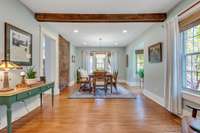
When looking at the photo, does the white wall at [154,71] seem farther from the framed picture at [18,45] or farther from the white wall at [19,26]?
the framed picture at [18,45]

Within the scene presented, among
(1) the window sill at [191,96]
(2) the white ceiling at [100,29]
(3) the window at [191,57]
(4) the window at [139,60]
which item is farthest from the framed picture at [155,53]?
(4) the window at [139,60]

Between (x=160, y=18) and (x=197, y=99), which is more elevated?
(x=160, y=18)

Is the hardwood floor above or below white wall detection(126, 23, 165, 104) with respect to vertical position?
below

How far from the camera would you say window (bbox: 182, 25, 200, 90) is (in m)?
3.99

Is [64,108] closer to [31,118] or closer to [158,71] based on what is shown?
[31,118]

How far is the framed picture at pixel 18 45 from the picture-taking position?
150 inches

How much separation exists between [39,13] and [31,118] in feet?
8.86

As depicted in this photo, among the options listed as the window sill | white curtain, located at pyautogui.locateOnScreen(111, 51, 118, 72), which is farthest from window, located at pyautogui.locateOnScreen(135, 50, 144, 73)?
the window sill

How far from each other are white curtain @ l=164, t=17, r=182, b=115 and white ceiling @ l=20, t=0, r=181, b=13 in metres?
0.49

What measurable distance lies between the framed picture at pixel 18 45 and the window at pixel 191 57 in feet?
11.6

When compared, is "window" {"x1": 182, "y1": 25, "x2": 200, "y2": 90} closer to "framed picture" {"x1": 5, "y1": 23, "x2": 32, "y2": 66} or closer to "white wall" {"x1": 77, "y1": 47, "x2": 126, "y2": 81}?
"framed picture" {"x1": 5, "y1": 23, "x2": 32, "y2": 66}

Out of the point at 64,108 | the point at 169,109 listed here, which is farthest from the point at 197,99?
the point at 64,108

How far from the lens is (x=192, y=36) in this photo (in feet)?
13.6

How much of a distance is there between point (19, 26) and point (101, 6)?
185 cm
